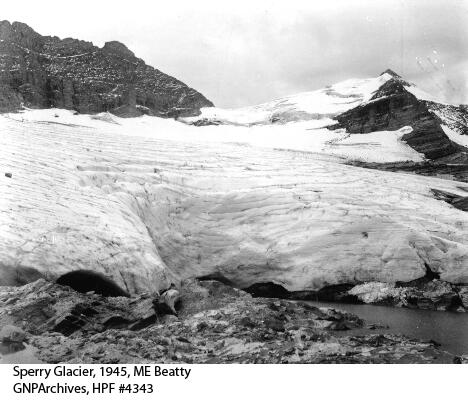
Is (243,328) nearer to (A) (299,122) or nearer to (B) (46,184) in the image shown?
(B) (46,184)

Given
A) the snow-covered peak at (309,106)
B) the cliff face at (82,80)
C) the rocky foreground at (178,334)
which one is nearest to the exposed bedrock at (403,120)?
the snow-covered peak at (309,106)

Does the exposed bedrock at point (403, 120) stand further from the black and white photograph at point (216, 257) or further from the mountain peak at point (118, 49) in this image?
the mountain peak at point (118, 49)

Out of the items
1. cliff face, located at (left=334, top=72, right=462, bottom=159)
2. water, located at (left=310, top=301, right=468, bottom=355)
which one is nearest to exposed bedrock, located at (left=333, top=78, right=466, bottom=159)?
cliff face, located at (left=334, top=72, right=462, bottom=159)

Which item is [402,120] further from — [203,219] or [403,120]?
[203,219]

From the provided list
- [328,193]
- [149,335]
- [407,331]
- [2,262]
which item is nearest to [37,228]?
[2,262]

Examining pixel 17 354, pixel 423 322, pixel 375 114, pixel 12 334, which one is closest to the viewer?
pixel 17 354

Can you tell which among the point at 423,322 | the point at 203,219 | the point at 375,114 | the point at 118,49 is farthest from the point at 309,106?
the point at 423,322

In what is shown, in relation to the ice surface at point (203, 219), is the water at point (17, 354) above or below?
below
